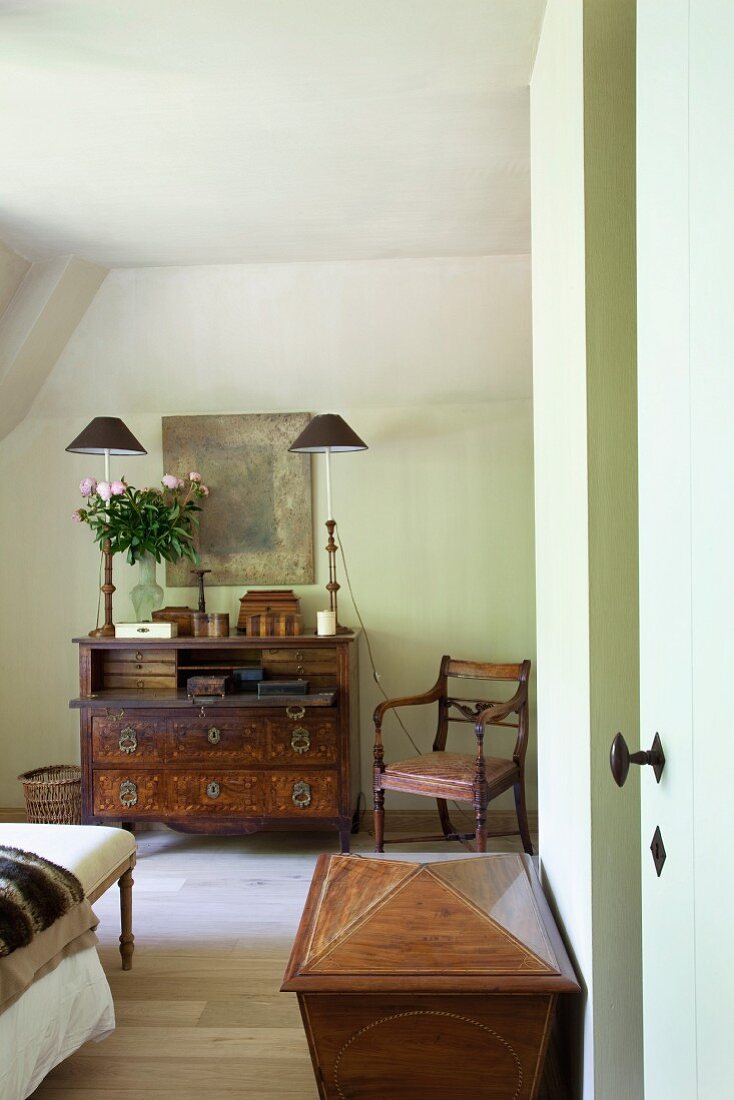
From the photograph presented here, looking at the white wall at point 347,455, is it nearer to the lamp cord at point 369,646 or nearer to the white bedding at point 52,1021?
the lamp cord at point 369,646

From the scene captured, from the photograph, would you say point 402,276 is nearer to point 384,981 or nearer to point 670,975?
point 384,981

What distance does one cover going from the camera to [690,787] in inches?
41.9

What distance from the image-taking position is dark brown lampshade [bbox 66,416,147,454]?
4.12 m

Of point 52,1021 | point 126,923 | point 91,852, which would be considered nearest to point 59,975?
point 52,1021

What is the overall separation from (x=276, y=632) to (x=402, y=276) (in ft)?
5.61

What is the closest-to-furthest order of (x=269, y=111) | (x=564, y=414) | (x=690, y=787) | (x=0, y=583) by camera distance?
(x=690, y=787) < (x=564, y=414) < (x=269, y=111) < (x=0, y=583)

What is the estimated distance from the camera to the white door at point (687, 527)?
92cm

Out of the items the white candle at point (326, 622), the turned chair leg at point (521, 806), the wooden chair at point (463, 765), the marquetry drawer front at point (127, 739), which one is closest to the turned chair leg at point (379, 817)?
the wooden chair at point (463, 765)

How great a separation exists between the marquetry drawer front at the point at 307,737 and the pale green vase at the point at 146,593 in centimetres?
88

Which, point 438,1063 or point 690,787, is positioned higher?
point 690,787

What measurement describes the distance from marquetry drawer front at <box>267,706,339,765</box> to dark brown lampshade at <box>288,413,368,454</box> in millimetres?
1152

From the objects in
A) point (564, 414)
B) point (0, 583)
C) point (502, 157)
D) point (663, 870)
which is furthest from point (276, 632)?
point (663, 870)

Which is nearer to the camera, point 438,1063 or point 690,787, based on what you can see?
point 690,787

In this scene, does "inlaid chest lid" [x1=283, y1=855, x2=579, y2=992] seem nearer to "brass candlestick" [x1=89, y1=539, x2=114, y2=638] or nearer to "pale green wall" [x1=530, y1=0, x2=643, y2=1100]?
"pale green wall" [x1=530, y1=0, x2=643, y2=1100]
